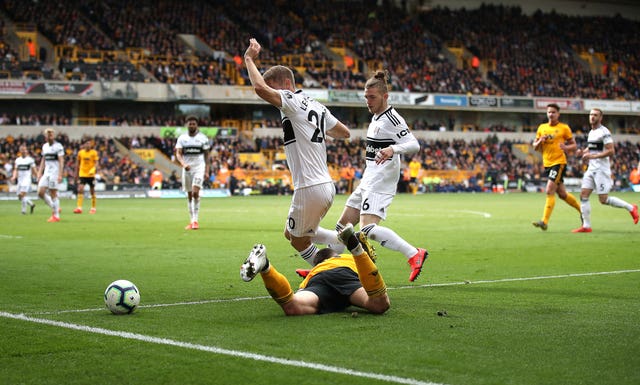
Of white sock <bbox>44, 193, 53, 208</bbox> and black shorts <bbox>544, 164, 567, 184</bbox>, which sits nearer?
black shorts <bbox>544, 164, 567, 184</bbox>

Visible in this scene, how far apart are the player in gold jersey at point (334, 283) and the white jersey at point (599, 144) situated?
39.3ft

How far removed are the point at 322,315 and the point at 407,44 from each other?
6355 cm

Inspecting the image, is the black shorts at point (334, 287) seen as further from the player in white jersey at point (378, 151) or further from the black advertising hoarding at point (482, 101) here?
→ the black advertising hoarding at point (482, 101)

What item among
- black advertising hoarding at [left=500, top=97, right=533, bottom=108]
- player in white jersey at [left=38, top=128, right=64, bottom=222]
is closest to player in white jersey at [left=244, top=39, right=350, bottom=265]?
player in white jersey at [left=38, top=128, right=64, bottom=222]

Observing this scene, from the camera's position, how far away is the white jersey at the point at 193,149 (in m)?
20.2

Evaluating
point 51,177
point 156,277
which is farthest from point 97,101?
point 156,277

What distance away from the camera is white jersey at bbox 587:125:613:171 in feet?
59.8

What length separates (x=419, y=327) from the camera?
677 centimetres

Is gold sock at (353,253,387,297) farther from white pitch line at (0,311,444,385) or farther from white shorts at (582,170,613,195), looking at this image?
white shorts at (582,170,613,195)

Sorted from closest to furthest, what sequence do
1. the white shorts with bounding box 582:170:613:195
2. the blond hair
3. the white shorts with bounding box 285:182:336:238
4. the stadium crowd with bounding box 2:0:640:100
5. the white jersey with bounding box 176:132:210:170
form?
the white shorts with bounding box 285:182:336:238 → the blond hair → the white shorts with bounding box 582:170:613:195 → the white jersey with bounding box 176:132:210:170 → the stadium crowd with bounding box 2:0:640:100

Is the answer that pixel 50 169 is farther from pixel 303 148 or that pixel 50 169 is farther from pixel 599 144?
pixel 303 148

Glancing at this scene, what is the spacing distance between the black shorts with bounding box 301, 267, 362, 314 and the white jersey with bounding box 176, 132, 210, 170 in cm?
1299

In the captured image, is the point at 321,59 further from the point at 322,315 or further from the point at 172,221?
the point at 322,315

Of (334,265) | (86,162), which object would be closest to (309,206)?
(334,265)
